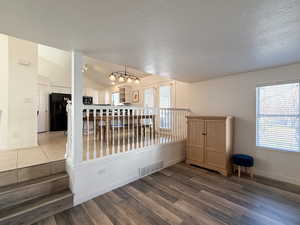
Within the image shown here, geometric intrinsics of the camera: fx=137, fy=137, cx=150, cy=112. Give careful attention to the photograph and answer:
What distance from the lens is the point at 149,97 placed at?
587cm

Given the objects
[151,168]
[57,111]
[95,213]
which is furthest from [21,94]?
[151,168]

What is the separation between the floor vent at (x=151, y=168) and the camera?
2.98 m

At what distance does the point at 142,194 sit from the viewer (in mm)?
2354

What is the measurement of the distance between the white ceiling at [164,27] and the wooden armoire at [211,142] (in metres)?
1.45

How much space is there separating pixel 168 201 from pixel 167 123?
7.55 ft

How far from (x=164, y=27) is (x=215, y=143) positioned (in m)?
2.73

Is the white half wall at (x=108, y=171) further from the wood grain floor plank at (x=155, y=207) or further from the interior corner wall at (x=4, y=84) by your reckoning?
the interior corner wall at (x=4, y=84)

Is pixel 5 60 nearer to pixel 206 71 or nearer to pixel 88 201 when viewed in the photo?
pixel 88 201

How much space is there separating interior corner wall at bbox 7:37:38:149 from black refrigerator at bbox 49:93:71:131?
265cm

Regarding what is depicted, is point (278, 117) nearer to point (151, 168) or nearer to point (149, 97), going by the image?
point (151, 168)

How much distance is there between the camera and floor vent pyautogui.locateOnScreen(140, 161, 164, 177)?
9.79 ft

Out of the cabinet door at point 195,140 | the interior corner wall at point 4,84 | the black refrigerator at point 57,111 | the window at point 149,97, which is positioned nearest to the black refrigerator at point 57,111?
the black refrigerator at point 57,111

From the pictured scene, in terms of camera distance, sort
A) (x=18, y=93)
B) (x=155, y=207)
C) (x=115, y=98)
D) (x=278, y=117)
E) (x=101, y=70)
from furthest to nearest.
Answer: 1. (x=115, y=98)
2. (x=101, y=70)
3. (x=18, y=93)
4. (x=278, y=117)
5. (x=155, y=207)

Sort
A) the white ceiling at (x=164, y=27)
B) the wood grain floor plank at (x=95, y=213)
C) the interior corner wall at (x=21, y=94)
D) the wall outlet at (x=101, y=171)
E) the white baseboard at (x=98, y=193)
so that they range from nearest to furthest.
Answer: the white ceiling at (x=164, y=27), the wood grain floor plank at (x=95, y=213), the white baseboard at (x=98, y=193), the wall outlet at (x=101, y=171), the interior corner wall at (x=21, y=94)
